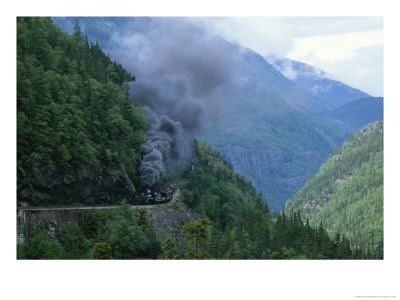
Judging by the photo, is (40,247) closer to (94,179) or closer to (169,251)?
(169,251)

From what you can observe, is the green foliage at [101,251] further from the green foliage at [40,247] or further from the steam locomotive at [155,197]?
the steam locomotive at [155,197]

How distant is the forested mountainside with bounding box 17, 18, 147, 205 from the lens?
38.6 meters

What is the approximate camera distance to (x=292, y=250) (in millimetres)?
41938

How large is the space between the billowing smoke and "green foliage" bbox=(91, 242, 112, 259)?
44.8ft

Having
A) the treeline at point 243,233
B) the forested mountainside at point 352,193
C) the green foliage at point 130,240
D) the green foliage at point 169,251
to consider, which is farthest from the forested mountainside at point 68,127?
the forested mountainside at point 352,193

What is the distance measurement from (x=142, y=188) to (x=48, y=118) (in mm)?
12003

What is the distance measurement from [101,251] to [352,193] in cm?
13085

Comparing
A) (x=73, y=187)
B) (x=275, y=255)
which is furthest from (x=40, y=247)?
(x=275, y=255)

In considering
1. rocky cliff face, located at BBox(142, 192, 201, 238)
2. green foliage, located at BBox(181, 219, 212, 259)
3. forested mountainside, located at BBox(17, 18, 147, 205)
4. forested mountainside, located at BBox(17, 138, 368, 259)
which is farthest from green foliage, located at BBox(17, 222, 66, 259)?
rocky cliff face, located at BBox(142, 192, 201, 238)

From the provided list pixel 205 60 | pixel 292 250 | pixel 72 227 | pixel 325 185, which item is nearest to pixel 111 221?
pixel 72 227

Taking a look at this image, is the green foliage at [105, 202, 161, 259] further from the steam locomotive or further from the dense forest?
the steam locomotive

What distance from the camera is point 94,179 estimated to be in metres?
42.5
